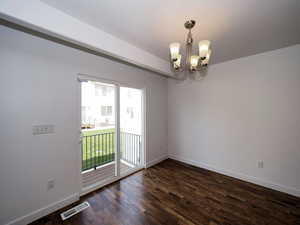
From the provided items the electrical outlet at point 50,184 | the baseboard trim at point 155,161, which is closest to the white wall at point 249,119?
the baseboard trim at point 155,161

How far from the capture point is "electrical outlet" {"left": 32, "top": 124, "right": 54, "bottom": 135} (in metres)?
1.74

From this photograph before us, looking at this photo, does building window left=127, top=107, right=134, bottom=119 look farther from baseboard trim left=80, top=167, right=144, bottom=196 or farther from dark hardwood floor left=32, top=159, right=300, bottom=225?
dark hardwood floor left=32, top=159, right=300, bottom=225

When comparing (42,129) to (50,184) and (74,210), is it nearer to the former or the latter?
(50,184)

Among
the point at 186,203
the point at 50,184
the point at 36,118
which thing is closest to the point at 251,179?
the point at 186,203

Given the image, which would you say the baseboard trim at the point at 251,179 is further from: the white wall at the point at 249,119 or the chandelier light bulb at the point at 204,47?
the chandelier light bulb at the point at 204,47

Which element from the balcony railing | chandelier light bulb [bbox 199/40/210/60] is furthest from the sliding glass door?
chandelier light bulb [bbox 199/40/210/60]

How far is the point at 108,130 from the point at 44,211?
1714 mm

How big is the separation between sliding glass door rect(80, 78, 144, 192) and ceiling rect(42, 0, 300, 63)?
1.04 m

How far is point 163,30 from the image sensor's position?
1.82 meters

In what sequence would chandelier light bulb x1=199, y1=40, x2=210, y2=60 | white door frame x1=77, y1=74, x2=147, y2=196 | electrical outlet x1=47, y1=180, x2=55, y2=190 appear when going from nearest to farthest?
chandelier light bulb x1=199, y1=40, x2=210, y2=60, electrical outlet x1=47, y1=180, x2=55, y2=190, white door frame x1=77, y1=74, x2=147, y2=196

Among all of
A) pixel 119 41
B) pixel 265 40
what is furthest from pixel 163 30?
pixel 265 40

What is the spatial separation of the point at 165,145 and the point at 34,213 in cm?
305

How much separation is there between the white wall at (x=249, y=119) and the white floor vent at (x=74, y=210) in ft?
8.54

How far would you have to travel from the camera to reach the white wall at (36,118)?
1557 millimetres
